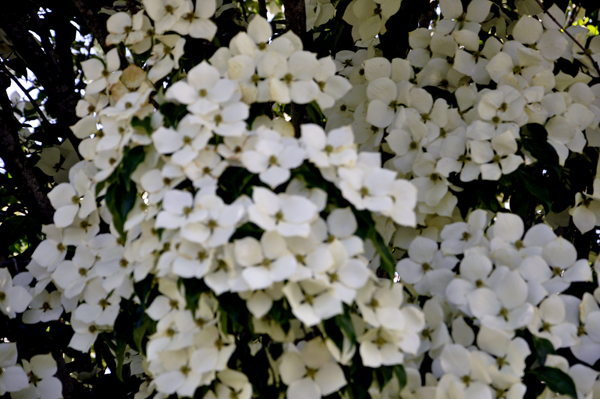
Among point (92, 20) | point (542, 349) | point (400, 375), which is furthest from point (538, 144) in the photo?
point (92, 20)

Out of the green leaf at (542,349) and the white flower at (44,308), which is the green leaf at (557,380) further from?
the white flower at (44,308)

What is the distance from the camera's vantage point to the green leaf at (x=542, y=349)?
43.2 inches

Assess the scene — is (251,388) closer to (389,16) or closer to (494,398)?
(494,398)

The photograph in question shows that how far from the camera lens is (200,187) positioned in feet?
3.38

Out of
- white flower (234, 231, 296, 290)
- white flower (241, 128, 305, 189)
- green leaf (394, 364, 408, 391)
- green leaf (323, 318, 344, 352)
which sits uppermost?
white flower (241, 128, 305, 189)

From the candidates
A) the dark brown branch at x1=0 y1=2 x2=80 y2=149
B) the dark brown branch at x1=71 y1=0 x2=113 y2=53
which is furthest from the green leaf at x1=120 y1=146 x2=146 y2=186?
the dark brown branch at x1=0 y1=2 x2=80 y2=149

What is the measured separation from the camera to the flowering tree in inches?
39.5

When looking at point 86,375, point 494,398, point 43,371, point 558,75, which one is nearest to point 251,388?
point 494,398

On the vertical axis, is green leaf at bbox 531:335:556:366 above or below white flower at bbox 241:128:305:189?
below

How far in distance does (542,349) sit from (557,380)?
0.19 feet

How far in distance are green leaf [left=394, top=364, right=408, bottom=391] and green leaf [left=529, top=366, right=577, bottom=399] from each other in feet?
0.74

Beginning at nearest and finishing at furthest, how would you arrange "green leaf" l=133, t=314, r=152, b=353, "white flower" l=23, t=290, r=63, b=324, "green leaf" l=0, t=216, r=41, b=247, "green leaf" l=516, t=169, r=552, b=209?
"green leaf" l=133, t=314, r=152, b=353
"green leaf" l=516, t=169, r=552, b=209
"white flower" l=23, t=290, r=63, b=324
"green leaf" l=0, t=216, r=41, b=247

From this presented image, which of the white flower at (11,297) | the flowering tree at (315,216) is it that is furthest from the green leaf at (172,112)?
the white flower at (11,297)

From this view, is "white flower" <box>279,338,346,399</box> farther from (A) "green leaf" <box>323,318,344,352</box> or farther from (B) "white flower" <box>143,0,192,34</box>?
(B) "white flower" <box>143,0,192,34</box>
